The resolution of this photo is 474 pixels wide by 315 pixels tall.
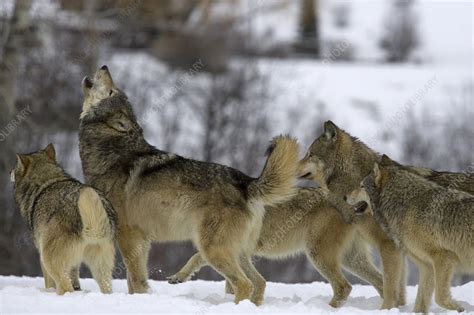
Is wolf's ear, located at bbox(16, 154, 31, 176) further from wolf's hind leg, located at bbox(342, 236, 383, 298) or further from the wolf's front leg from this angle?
wolf's hind leg, located at bbox(342, 236, 383, 298)

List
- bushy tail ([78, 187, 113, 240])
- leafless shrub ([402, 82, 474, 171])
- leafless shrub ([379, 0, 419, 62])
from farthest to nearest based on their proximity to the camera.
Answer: leafless shrub ([379, 0, 419, 62]), leafless shrub ([402, 82, 474, 171]), bushy tail ([78, 187, 113, 240])

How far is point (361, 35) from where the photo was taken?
41.8m

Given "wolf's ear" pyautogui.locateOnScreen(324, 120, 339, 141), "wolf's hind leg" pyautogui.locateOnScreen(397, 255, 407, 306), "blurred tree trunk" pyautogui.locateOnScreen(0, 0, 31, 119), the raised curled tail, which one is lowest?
"wolf's hind leg" pyautogui.locateOnScreen(397, 255, 407, 306)

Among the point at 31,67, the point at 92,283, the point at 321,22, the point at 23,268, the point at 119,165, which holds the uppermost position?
the point at 321,22

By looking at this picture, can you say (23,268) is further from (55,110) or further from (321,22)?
(321,22)

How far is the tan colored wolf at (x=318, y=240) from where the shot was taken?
30.3 ft

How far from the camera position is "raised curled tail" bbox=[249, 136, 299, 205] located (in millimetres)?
8641

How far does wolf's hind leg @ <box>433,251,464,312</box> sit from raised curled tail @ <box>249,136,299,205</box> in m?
1.69

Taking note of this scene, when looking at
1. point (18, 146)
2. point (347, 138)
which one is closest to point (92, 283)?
point (347, 138)

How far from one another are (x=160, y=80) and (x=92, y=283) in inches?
770

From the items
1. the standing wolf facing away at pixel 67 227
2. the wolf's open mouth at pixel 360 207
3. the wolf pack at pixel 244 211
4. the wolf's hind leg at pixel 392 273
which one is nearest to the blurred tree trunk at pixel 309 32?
the wolf pack at pixel 244 211

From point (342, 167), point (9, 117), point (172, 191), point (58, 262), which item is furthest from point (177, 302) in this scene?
point (9, 117)

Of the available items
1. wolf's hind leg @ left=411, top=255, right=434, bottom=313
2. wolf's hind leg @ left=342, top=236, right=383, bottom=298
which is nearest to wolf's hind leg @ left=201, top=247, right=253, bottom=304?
wolf's hind leg @ left=342, top=236, right=383, bottom=298

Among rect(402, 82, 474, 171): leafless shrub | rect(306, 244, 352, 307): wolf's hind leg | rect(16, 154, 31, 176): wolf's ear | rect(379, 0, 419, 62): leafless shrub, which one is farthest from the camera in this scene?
rect(379, 0, 419, 62): leafless shrub
